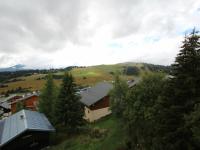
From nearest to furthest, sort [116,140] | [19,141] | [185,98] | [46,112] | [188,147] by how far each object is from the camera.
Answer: [188,147], [185,98], [116,140], [19,141], [46,112]

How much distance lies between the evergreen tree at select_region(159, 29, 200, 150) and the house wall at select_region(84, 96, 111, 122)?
1583 inches

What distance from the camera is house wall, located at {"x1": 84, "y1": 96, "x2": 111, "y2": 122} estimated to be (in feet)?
184

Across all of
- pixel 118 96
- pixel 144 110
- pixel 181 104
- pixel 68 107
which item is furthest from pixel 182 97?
pixel 68 107

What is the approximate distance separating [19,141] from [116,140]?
1275 centimetres

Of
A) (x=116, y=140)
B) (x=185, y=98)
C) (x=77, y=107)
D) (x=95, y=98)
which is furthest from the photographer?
(x=95, y=98)

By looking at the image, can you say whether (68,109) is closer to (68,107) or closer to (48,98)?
(68,107)

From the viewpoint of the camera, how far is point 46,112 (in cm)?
4762

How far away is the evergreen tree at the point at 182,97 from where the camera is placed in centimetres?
1542

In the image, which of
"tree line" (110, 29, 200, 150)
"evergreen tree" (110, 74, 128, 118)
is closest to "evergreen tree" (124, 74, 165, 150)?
"tree line" (110, 29, 200, 150)

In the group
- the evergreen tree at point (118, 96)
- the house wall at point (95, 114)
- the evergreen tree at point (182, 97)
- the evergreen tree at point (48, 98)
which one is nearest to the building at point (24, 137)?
the evergreen tree at point (118, 96)

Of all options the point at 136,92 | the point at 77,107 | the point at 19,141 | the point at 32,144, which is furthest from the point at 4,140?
the point at 136,92

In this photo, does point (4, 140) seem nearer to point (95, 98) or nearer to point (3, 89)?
point (95, 98)

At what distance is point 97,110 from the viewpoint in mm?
56688

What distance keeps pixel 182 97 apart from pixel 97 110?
137 feet
